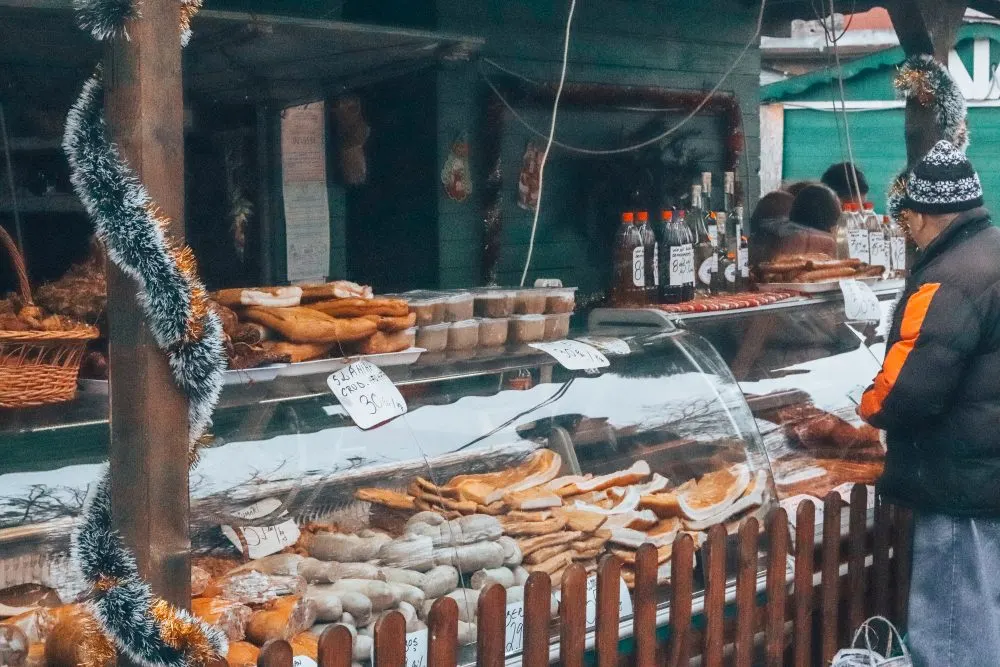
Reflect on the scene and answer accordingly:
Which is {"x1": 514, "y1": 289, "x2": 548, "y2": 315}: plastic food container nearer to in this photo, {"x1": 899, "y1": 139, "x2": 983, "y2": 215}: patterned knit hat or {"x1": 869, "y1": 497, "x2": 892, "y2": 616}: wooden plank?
{"x1": 899, "y1": 139, "x2": 983, "y2": 215}: patterned knit hat

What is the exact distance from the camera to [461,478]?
2.87 meters

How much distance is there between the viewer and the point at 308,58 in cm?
349

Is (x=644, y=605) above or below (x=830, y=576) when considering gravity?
above

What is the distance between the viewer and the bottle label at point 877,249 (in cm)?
497

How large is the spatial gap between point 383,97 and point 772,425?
2.56 m

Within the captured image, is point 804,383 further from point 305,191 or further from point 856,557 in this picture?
point 305,191

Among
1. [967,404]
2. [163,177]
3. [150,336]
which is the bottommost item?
[967,404]

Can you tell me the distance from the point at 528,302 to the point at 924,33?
7.86 ft

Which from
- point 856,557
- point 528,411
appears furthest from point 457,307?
point 856,557

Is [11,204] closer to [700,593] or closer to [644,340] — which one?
[644,340]

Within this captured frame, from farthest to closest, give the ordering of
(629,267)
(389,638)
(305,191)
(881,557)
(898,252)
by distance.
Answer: (898,252) < (305,191) < (629,267) < (881,557) < (389,638)

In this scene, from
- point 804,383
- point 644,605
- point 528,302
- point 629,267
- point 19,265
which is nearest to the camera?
point 19,265

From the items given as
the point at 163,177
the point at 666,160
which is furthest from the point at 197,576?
the point at 666,160

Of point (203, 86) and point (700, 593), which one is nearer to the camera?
point (700, 593)
